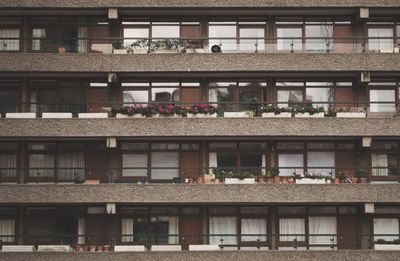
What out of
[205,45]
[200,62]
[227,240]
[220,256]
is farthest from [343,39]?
[220,256]

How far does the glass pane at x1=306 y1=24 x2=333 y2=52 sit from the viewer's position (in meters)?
42.1

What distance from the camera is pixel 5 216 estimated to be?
41281mm

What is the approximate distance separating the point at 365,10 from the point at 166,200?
1352 cm

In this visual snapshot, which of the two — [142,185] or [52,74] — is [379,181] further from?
[52,74]

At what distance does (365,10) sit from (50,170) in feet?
57.5

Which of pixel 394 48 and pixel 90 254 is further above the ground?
pixel 394 48

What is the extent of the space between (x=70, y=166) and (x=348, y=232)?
14192mm

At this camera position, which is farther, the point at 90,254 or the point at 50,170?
the point at 50,170

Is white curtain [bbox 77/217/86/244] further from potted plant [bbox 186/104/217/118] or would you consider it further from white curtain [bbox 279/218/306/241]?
white curtain [bbox 279/218/306/241]

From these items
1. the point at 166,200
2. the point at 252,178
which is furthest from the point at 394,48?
the point at 166,200

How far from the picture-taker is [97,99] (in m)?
42.2

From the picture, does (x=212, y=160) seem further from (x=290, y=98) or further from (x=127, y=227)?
(x=127, y=227)

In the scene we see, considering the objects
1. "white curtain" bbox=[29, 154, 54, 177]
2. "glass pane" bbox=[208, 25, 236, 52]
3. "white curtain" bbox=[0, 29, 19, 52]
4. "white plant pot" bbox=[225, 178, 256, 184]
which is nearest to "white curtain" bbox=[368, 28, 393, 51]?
"glass pane" bbox=[208, 25, 236, 52]

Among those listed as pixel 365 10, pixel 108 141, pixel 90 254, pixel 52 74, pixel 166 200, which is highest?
pixel 365 10
